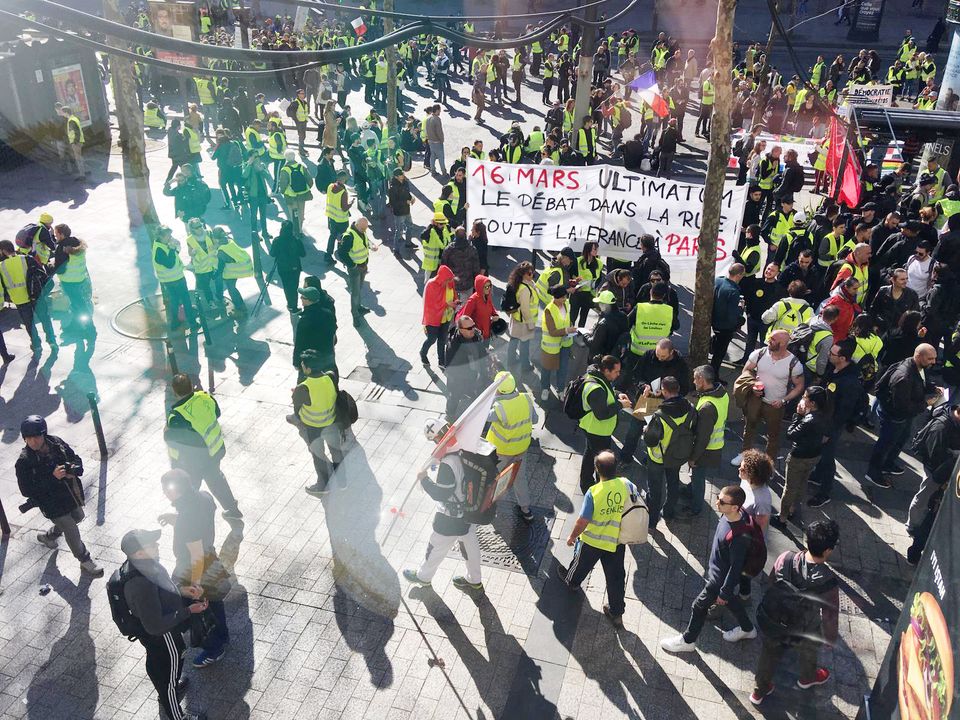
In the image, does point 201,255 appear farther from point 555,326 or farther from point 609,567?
point 609,567

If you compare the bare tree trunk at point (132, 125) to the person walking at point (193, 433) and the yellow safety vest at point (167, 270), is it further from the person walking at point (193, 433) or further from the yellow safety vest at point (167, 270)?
the person walking at point (193, 433)

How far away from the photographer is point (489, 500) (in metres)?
6.50

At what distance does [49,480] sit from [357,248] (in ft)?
19.2

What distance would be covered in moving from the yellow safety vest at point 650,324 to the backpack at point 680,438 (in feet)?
5.66

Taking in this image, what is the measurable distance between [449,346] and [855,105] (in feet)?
35.5

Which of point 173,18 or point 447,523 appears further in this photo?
point 173,18

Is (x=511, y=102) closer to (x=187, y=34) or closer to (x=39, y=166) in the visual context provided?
(x=187, y=34)

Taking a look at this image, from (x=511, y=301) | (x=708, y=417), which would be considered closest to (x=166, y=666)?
(x=708, y=417)

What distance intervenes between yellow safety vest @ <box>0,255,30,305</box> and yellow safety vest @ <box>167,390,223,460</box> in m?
5.20

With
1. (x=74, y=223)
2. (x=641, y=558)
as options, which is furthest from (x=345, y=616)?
(x=74, y=223)

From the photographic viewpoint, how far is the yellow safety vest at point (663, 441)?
7.10 m

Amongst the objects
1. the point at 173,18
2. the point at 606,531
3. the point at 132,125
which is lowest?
the point at 606,531

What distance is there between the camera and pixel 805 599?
17.5 feet

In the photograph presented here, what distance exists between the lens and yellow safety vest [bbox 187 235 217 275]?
11.1m
